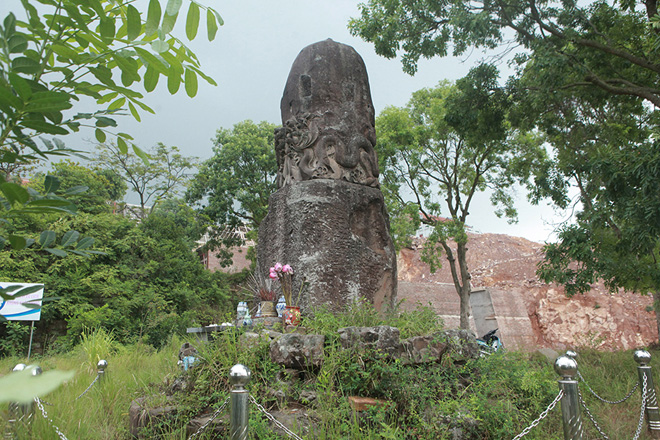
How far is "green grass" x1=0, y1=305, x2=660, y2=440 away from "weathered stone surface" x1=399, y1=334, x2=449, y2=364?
9 cm

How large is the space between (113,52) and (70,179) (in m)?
13.7

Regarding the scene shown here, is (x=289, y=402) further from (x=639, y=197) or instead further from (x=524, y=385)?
(x=639, y=197)

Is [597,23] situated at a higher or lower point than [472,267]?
higher

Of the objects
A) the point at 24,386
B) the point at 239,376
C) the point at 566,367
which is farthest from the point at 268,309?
the point at 24,386

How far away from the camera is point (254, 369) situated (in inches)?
178

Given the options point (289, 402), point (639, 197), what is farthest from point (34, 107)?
point (639, 197)

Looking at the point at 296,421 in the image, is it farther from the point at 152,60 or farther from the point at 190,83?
the point at 152,60

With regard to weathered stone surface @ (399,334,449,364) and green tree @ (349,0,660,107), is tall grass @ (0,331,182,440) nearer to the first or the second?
weathered stone surface @ (399,334,449,364)

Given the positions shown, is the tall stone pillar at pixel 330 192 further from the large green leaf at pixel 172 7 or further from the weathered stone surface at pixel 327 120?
the large green leaf at pixel 172 7

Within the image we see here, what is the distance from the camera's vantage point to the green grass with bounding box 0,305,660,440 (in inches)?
151

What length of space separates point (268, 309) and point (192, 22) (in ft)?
17.0

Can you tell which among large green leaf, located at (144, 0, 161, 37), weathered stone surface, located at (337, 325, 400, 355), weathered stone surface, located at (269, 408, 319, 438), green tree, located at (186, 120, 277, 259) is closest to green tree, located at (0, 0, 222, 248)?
large green leaf, located at (144, 0, 161, 37)

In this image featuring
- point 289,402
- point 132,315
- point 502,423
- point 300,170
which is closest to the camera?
point 502,423

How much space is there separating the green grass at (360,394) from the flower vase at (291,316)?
1.24 feet
